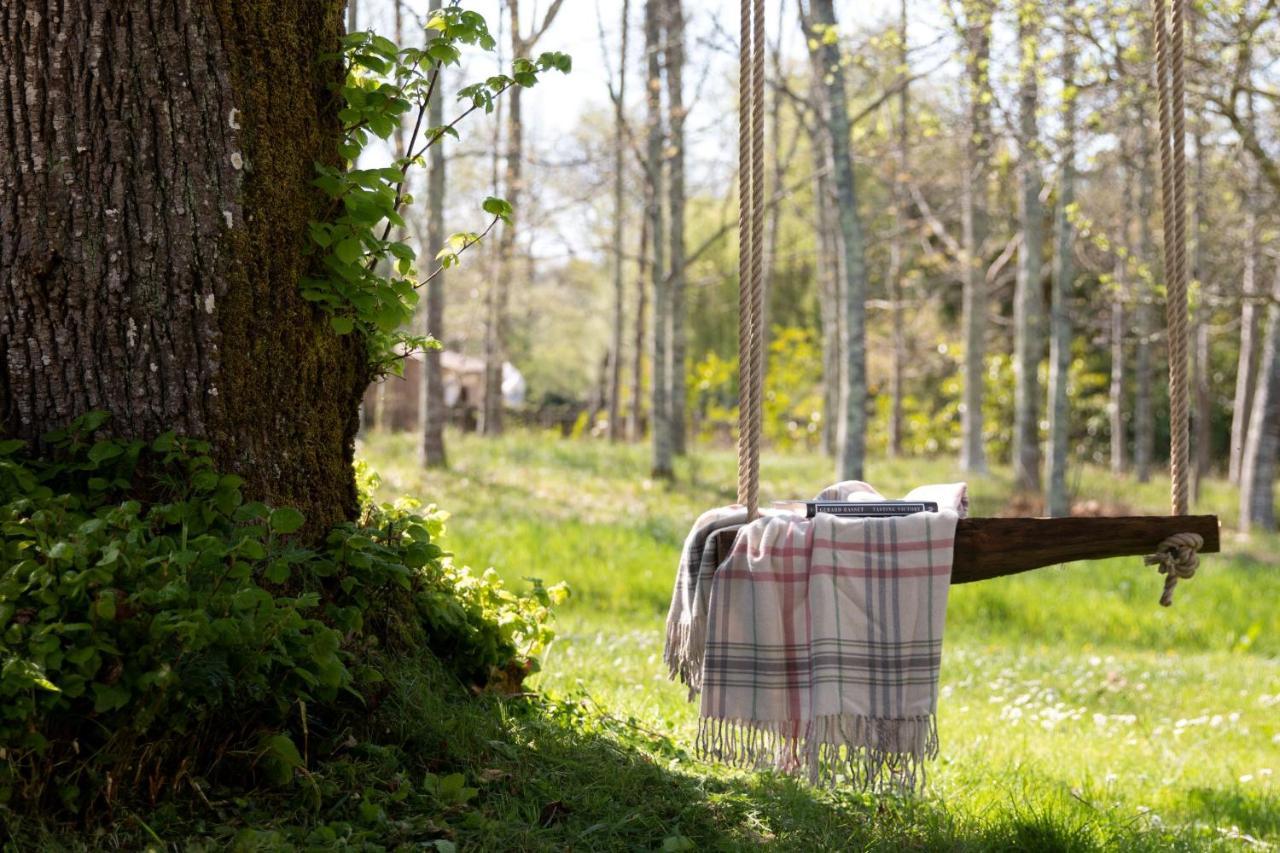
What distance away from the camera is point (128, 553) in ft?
7.32

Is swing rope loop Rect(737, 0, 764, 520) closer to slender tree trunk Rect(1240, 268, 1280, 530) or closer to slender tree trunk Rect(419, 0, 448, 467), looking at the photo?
slender tree trunk Rect(419, 0, 448, 467)

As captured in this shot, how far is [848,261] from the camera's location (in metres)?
10.7

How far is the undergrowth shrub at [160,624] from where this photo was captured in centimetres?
212

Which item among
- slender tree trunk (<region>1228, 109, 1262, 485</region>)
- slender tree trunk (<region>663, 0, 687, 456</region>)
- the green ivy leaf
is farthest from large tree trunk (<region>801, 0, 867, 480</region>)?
the green ivy leaf

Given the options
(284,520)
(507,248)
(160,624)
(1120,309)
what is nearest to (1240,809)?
(284,520)

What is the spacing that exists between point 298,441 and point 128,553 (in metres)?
0.69

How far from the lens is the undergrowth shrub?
212cm

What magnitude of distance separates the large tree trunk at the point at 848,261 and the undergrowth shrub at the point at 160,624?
814 cm

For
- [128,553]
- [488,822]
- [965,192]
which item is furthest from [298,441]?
[965,192]

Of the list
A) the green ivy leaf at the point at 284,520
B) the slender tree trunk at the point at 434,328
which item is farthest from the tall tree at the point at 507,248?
the green ivy leaf at the point at 284,520

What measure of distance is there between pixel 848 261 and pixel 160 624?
9.22m

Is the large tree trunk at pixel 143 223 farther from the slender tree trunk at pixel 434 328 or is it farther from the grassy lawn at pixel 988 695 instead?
the slender tree trunk at pixel 434 328

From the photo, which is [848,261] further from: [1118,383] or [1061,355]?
[1118,383]

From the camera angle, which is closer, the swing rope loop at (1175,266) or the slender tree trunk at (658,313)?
the swing rope loop at (1175,266)
